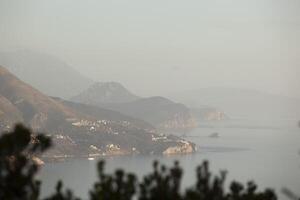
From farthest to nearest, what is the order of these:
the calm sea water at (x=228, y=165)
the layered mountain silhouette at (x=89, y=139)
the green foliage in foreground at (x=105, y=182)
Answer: the layered mountain silhouette at (x=89, y=139) → the calm sea water at (x=228, y=165) → the green foliage in foreground at (x=105, y=182)

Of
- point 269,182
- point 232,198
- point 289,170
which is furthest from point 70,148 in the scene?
point 232,198

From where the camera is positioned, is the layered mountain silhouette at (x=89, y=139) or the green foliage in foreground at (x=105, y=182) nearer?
the green foliage in foreground at (x=105, y=182)

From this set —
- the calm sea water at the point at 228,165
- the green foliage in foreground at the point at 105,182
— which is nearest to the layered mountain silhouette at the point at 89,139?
the calm sea water at the point at 228,165

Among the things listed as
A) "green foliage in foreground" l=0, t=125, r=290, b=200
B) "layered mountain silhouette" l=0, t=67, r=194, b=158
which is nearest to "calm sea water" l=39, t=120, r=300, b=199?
"layered mountain silhouette" l=0, t=67, r=194, b=158

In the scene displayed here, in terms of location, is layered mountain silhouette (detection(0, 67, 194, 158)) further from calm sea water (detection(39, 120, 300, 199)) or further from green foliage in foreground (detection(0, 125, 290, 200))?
green foliage in foreground (detection(0, 125, 290, 200))

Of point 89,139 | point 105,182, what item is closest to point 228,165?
point 89,139

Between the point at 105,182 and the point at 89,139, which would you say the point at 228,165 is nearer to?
the point at 89,139

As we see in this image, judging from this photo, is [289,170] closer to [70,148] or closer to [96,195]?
[70,148]

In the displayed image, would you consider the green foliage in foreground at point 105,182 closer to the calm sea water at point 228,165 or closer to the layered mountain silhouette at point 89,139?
the calm sea water at point 228,165

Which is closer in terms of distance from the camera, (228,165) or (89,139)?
(228,165)
